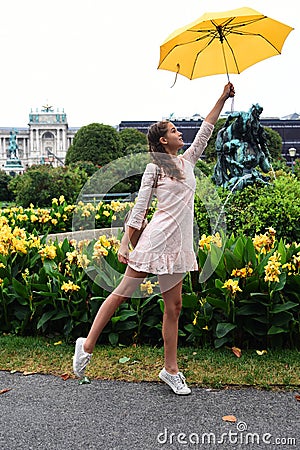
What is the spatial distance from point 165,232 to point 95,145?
110 feet

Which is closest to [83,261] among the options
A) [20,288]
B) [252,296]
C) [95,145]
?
[20,288]

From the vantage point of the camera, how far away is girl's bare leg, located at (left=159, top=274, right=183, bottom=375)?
10.6 feet

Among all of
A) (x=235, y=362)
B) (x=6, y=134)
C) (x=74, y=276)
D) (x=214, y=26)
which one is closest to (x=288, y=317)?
(x=235, y=362)

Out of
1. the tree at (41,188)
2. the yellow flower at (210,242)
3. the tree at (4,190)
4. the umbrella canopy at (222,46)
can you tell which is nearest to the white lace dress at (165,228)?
the umbrella canopy at (222,46)

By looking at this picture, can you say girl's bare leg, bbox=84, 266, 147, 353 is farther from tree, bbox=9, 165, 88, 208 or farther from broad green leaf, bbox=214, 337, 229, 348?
tree, bbox=9, 165, 88, 208

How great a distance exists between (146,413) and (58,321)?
1.59 meters

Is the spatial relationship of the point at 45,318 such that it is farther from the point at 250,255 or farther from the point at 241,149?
the point at 241,149

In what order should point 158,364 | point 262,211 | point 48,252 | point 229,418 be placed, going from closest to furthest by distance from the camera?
point 229,418 < point 158,364 < point 48,252 < point 262,211

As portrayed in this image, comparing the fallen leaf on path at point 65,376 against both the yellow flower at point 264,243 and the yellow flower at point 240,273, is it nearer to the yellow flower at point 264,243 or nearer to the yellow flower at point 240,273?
the yellow flower at point 240,273

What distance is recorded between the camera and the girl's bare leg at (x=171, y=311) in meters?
3.23

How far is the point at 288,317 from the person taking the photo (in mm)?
3924

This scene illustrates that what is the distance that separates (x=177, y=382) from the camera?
3320 mm

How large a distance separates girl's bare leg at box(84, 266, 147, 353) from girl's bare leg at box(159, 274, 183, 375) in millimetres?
147

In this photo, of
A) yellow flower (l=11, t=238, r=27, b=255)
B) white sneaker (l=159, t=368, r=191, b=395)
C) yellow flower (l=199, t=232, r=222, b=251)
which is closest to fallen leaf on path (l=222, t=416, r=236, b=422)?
white sneaker (l=159, t=368, r=191, b=395)
